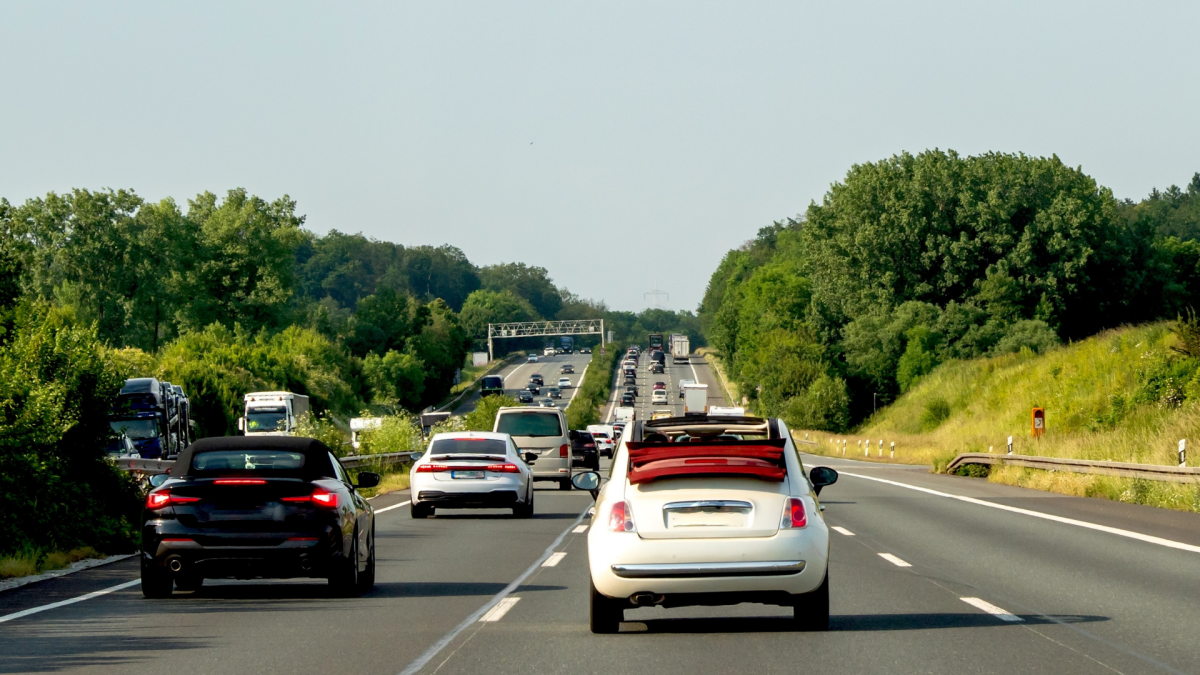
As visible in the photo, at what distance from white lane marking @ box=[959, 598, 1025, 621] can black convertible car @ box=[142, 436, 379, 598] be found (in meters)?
5.47

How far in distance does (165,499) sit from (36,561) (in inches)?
170

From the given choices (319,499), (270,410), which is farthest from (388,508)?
(270,410)

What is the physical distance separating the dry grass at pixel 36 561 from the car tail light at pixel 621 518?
818 centimetres

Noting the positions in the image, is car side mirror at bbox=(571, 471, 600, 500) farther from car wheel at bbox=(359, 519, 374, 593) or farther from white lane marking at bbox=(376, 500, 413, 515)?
white lane marking at bbox=(376, 500, 413, 515)

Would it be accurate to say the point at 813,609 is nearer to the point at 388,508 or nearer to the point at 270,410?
the point at 388,508

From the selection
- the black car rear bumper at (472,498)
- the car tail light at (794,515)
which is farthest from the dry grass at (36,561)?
the car tail light at (794,515)

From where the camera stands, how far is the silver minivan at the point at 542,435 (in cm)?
3531

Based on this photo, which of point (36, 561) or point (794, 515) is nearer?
point (794, 515)

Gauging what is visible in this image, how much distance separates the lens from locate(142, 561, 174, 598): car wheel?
13.2 metres

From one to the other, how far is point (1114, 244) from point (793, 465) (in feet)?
313

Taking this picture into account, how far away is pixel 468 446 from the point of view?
2558 centimetres

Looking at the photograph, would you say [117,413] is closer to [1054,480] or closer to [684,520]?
[684,520]

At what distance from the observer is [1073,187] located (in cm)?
10069

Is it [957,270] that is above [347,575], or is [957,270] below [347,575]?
above
